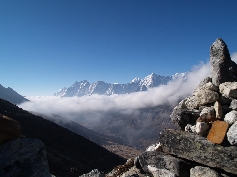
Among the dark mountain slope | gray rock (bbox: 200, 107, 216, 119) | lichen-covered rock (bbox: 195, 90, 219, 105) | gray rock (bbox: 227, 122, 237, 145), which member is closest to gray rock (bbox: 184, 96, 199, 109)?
lichen-covered rock (bbox: 195, 90, 219, 105)

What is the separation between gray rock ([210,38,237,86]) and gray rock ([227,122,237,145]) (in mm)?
4764

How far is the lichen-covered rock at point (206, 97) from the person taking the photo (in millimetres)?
11781

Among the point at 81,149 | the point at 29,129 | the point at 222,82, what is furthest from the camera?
the point at 81,149

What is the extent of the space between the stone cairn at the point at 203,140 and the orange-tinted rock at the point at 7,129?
626cm

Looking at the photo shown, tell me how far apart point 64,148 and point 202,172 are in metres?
151

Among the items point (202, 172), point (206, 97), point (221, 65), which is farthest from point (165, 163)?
point (221, 65)

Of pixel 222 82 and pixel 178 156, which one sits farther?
pixel 222 82

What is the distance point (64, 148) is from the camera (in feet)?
490

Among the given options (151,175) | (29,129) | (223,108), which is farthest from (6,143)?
(29,129)

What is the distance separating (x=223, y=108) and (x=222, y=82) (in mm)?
2962

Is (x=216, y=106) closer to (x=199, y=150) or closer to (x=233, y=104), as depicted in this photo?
(x=233, y=104)

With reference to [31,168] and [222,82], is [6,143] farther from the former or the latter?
[222,82]

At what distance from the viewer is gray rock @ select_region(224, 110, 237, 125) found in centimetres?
993

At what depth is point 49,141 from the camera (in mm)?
150500
